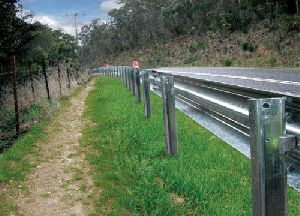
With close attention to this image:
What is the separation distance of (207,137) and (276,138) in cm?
452

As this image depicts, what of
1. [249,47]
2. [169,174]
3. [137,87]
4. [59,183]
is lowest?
[59,183]

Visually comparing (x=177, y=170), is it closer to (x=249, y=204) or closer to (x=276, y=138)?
(x=249, y=204)

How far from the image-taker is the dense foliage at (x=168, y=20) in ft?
142

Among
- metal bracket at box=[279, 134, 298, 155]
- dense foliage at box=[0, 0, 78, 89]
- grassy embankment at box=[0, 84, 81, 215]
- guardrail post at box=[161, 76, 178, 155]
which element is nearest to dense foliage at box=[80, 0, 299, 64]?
dense foliage at box=[0, 0, 78, 89]

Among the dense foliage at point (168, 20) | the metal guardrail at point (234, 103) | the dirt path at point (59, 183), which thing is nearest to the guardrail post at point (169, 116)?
the metal guardrail at point (234, 103)

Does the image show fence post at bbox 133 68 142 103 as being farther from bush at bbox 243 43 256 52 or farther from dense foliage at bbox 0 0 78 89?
bush at bbox 243 43 256 52

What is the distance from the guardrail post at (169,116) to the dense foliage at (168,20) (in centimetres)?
2757

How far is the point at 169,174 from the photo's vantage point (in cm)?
540

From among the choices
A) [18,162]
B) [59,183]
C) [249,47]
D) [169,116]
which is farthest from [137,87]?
[249,47]

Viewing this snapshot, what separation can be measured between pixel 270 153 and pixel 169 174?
9.18 ft

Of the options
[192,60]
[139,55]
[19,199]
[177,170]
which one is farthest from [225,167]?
[139,55]

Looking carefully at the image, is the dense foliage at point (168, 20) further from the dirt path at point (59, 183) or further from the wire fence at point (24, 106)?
the dirt path at point (59, 183)

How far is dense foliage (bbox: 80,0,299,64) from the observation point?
43.2 meters

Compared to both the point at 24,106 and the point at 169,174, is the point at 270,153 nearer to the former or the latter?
the point at 169,174
